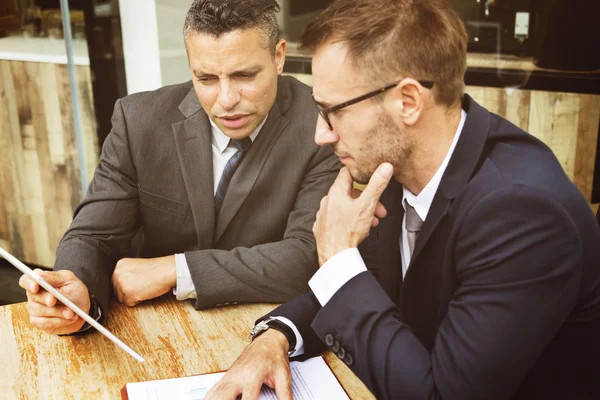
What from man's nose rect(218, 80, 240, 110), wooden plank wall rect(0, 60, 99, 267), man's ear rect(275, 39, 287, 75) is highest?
man's ear rect(275, 39, 287, 75)

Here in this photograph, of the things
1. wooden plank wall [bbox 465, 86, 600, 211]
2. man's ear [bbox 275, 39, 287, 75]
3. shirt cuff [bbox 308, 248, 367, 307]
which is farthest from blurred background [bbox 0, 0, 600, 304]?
shirt cuff [bbox 308, 248, 367, 307]

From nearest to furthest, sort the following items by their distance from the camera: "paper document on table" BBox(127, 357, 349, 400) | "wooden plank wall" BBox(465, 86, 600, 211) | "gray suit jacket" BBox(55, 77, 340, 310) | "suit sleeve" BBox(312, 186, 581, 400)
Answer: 1. "suit sleeve" BBox(312, 186, 581, 400)
2. "paper document on table" BBox(127, 357, 349, 400)
3. "gray suit jacket" BBox(55, 77, 340, 310)
4. "wooden plank wall" BBox(465, 86, 600, 211)

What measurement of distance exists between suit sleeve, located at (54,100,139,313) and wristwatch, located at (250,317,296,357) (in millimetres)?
441

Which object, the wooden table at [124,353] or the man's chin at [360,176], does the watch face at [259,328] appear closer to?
the wooden table at [124,353]

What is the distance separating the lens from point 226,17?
4.97 ft

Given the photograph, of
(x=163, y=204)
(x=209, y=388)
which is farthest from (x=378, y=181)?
(x=163, y=204)

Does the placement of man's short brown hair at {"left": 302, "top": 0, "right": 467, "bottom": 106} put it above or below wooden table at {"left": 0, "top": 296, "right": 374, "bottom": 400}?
above

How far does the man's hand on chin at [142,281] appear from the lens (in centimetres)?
135

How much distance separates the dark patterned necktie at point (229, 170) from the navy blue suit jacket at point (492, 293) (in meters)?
0.61

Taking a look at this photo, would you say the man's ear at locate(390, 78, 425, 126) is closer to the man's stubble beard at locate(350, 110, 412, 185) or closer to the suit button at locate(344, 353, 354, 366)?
the man's stubble beard at locate(350, 110, 412, 185)

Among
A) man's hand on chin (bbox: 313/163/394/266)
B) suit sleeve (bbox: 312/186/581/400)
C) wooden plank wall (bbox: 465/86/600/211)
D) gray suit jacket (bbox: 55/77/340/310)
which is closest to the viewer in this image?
suit sleeve (bbox: 312/186/581/400)

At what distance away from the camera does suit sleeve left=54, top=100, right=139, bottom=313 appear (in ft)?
4.92

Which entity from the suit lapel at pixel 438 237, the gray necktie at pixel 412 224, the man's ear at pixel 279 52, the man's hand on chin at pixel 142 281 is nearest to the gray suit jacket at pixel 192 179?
the man's ear at pixel 279 52

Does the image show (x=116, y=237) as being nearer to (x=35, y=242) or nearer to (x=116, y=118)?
(x=116, y=118)
